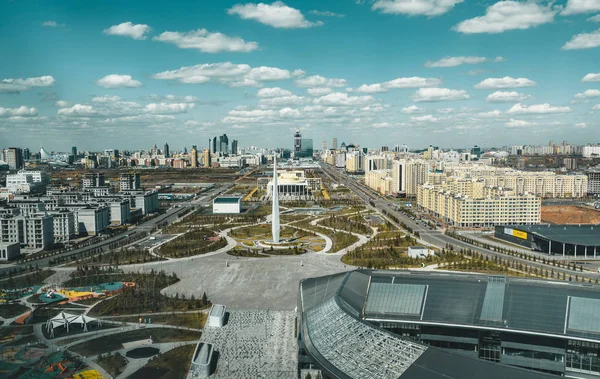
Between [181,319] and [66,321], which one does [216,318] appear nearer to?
[181,319]

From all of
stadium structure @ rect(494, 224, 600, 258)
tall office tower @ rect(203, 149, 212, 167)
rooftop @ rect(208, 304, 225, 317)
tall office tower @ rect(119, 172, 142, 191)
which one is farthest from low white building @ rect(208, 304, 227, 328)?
tall office tower @ rect(203, 149, 212, 167)

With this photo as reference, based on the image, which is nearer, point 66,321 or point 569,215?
point 66,321

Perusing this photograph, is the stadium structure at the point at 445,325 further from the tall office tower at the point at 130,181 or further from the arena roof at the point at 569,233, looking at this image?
the tall office tower at the point at 130,181

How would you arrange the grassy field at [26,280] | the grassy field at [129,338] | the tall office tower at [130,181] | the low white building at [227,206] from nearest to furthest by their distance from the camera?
the grassy field at [129,338] → the grassy field at [26,280] → the low white building at [227,206] → the tall office tower at [130,181]

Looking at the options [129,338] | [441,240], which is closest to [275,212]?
[441,240]

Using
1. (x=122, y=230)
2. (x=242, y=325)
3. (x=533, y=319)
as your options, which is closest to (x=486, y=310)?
(x=533, y=319)

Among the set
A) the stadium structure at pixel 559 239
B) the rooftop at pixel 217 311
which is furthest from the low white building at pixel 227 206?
the rooftop at pixel 217 311
